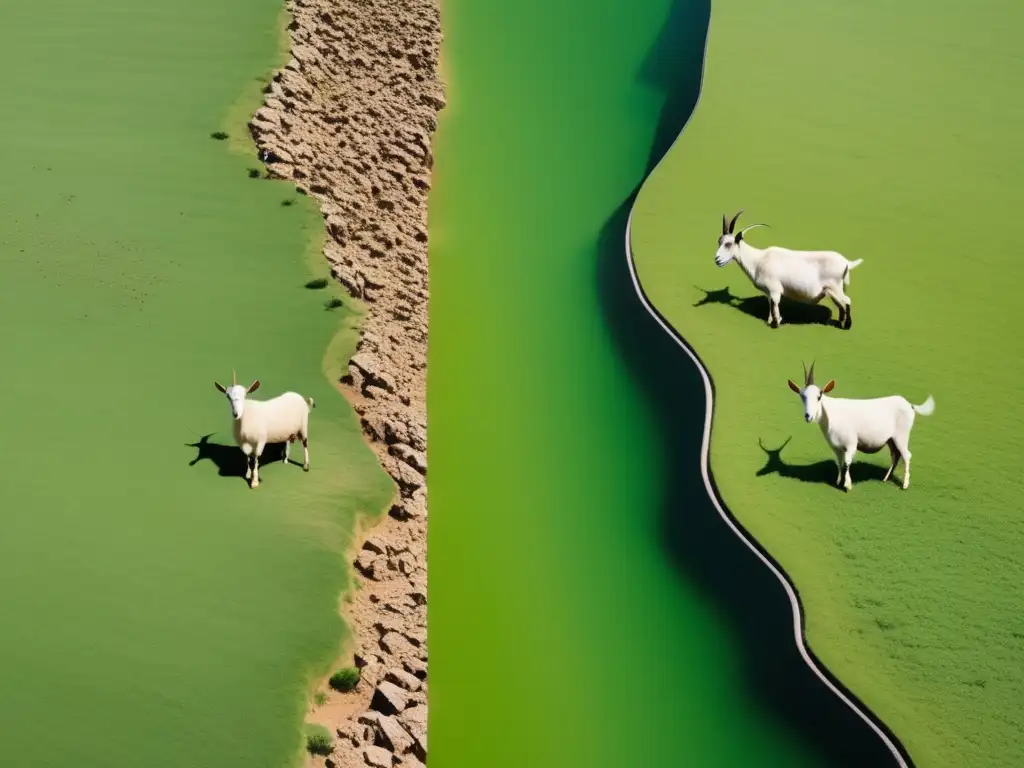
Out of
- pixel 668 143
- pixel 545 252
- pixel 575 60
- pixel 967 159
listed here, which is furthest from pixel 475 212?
pixel 967 159

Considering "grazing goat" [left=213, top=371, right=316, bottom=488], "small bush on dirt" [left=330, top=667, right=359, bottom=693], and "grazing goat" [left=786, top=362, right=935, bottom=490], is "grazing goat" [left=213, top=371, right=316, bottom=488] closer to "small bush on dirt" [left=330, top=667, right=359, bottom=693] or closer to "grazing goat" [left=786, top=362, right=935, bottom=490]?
"small bush on dirt" [left=330, top=667, right=359, bottom=693]

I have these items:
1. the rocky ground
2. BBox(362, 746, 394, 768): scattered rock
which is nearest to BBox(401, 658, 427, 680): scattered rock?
the rocky ground

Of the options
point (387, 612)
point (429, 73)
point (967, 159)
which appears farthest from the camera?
point (429, 73)

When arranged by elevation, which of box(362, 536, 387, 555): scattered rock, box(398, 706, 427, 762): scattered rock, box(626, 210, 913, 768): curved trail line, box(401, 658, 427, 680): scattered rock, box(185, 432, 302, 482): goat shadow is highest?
box(626, 210, 913, 768): curved trail line

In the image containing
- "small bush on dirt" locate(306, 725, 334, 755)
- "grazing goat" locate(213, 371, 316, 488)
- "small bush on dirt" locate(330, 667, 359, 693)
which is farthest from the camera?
"grazing goat" locate(213, 371, 316, 488)

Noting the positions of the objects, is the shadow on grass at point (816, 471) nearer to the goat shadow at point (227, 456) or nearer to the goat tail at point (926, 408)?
the goat tail at point (926, 408)

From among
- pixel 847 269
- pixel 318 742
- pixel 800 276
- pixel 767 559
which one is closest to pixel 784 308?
pixel 800 276

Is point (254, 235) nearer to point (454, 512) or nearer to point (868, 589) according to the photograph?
point (454, 512)
